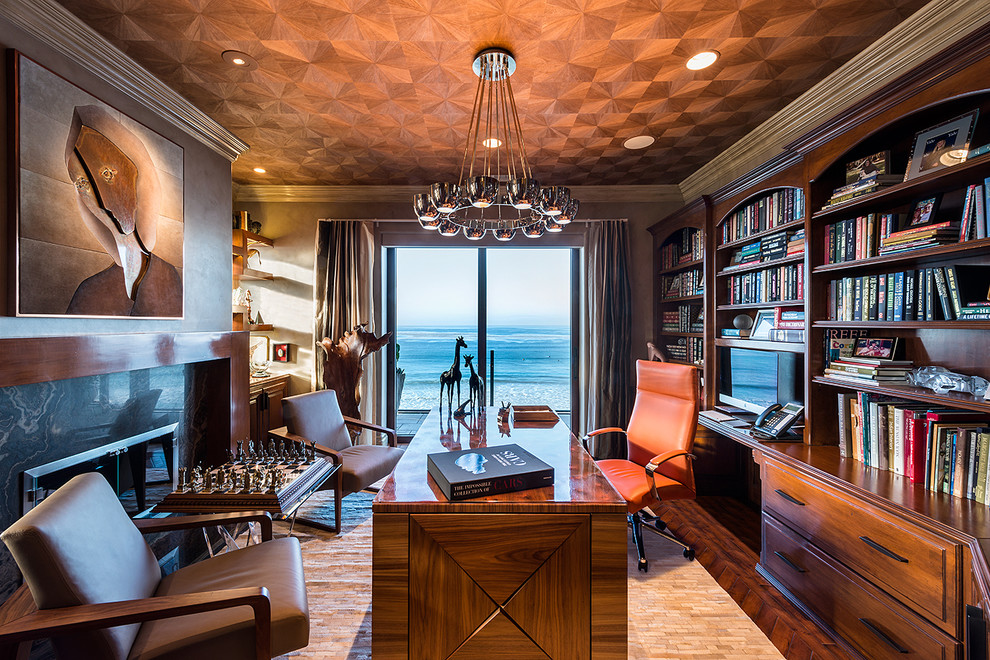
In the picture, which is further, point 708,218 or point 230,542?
point 708,218

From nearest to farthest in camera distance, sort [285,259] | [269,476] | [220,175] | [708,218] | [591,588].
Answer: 1. [591,588]
2. [269,476]
3. [220,175]
4. [708,218]
5. [285,259]

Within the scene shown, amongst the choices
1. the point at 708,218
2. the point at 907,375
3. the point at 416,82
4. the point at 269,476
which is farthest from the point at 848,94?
the point at 269,476

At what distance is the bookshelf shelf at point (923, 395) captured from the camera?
156 cm

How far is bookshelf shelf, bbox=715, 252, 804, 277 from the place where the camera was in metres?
2.59

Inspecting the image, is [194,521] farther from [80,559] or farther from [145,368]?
[145,368]

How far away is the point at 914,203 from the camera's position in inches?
80.0

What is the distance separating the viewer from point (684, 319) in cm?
399

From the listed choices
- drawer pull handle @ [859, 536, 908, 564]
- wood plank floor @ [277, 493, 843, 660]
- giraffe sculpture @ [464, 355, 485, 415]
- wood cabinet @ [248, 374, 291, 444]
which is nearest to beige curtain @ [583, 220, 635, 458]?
wood plank floor @ [277, 493, 843, 660]

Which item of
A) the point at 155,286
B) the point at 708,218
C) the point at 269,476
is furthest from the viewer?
the point at 708,218

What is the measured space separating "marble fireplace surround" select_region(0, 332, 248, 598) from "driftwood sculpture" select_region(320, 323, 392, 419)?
0.88 metres

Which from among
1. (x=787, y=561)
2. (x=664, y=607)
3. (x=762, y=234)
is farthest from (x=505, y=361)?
(x=787, y=561)

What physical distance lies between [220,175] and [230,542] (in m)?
2.38

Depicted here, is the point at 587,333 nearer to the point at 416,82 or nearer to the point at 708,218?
the point at 708,218

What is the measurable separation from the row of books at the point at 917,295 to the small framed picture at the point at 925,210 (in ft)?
0.67
